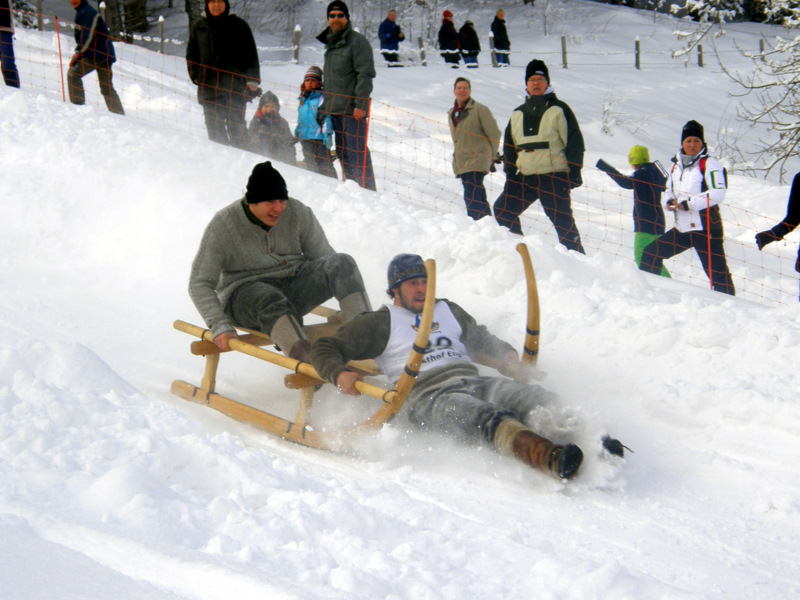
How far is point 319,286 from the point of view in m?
4.38

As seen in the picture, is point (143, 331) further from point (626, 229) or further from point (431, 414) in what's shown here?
point (626, 229)

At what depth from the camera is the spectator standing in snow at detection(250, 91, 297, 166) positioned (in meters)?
7.68

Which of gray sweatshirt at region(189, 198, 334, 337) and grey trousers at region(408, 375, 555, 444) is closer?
grey trousers at region(408, 375, 555, 444)

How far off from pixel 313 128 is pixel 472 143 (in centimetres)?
147

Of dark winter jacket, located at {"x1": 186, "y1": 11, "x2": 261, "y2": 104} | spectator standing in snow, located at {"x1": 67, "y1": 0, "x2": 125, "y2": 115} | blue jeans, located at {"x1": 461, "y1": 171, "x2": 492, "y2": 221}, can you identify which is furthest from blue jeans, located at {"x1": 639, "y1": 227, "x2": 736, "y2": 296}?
spectator standing in snow, located at {"x1": 67, "y1": 0, "x2": 125, "y2": 115}

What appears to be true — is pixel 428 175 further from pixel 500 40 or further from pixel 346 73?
pixel 500 40

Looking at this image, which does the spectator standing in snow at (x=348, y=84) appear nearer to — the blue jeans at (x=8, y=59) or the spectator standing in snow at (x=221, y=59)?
the spectator standing in snow at (x=221, y=59)

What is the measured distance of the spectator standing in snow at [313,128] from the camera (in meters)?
7.21

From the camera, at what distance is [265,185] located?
4230 mm

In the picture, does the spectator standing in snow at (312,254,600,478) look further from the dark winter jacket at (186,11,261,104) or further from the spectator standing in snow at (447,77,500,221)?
the dark winter jacket at (186,11,261,104)

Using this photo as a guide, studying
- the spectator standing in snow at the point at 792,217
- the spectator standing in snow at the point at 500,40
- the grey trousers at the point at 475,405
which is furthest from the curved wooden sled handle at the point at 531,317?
the spectator standing in snow at the point at 500,40

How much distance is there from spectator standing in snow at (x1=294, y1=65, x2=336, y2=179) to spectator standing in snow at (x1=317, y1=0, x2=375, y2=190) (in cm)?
24

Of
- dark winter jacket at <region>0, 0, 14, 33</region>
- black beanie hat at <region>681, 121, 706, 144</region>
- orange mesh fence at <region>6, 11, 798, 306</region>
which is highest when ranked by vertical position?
dark winter jacket at <region>0, 0, 14, 33</region>

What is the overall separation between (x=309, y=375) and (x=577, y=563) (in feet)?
5.76
